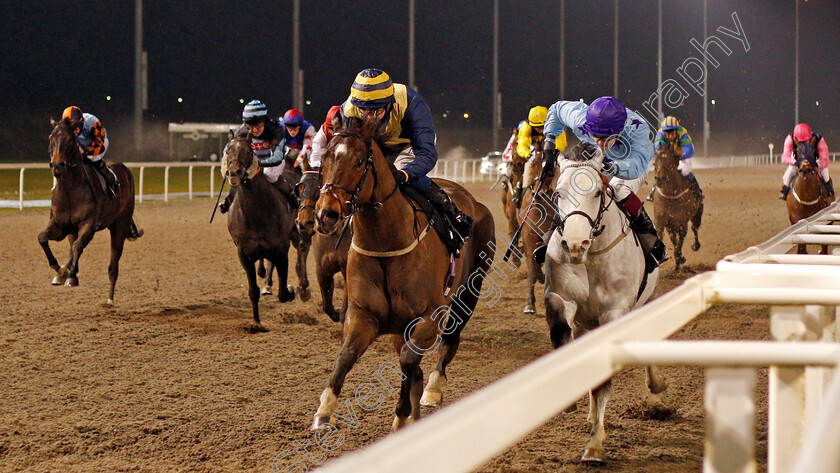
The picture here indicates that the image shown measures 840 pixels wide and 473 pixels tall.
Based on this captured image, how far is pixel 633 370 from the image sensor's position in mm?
5965

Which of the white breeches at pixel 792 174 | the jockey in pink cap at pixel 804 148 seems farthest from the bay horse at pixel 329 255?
the white breeches at pixel 792 174

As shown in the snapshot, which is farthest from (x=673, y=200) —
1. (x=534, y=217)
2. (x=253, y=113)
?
(x=253, y=113)

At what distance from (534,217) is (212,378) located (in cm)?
320

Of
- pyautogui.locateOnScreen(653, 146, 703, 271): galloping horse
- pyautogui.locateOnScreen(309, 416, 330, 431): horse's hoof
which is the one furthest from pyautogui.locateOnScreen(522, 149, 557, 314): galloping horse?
pyautogui.locateOnScreen(309, 416, 330, 431): horse's hoof

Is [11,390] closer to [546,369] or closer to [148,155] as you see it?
[546,369]

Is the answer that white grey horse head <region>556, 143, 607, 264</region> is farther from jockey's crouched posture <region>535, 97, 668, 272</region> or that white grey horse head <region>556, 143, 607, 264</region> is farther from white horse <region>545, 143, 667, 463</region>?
jockey's crouched posture <region>535, 97, 668, 272</region>

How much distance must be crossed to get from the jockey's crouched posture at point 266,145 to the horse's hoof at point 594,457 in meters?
4.38

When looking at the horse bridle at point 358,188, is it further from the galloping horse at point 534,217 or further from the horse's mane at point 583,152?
the galloping horse at point 534,217

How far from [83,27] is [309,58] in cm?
800

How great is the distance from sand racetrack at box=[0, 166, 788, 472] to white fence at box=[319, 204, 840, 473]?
0.07 m

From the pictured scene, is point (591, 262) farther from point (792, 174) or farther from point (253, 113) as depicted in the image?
point (792, 174)

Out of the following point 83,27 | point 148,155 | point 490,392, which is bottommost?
point 490,392

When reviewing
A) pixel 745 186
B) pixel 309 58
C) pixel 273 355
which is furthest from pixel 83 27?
pixel 273 355

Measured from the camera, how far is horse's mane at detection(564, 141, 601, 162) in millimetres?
4324
